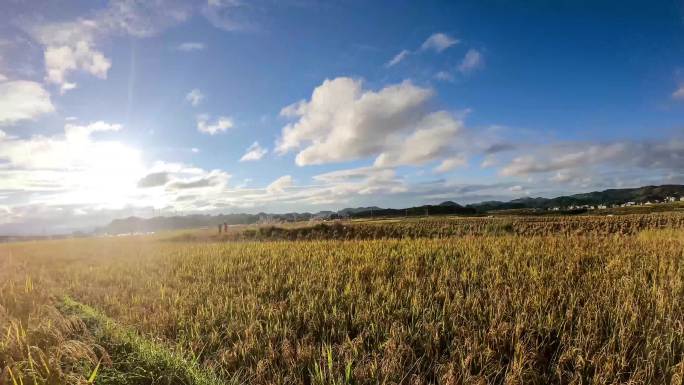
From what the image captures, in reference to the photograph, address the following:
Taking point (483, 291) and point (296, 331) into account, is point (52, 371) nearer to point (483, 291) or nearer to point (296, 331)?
point (296, 331)

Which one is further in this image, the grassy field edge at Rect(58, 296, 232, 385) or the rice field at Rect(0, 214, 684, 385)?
the grassy field edge at Rect(58, 296, 232, 385)

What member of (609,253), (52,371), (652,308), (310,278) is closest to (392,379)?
(52,371)

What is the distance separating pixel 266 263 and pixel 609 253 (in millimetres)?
8516

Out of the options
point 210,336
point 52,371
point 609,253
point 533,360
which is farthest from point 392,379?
point 609,253

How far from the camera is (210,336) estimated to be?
443 centimetres

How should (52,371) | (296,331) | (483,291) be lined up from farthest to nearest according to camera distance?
(483,291), (296,331), (52,371)

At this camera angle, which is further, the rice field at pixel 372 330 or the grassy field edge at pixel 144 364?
the grassy field edge at pixel 144 364

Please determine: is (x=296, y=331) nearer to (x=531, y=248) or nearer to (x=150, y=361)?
(x=150, y=361)

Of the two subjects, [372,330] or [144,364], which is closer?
[144,364]

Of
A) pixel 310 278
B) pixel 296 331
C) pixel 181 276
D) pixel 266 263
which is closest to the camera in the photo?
pixel 296 331

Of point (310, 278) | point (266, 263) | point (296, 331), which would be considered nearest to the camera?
point (296, 331)

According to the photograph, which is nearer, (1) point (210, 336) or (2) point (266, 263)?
(1) point (210, 336)

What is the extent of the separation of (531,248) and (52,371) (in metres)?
10.6

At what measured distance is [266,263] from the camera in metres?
10.4
